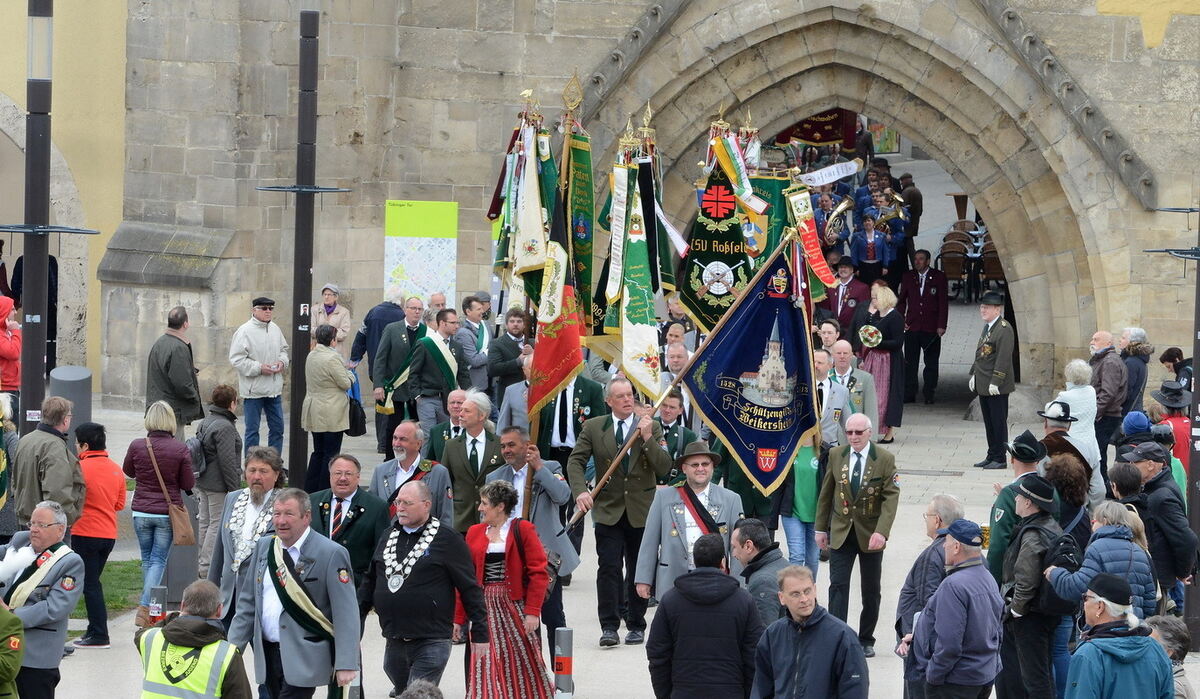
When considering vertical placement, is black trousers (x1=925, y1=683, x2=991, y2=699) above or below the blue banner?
below

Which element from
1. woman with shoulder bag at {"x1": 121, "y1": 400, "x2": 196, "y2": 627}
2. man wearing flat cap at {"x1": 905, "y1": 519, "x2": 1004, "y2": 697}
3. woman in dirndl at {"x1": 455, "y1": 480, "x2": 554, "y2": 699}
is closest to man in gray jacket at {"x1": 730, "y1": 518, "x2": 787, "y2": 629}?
man wearing flat cap at {"x1": 905, "y1": 519, "x2": 1004, "y2": 697}

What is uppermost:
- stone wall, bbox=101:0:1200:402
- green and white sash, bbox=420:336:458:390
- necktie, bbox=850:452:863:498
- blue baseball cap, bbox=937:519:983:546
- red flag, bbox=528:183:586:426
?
stone wall, bbox=101:0:1200:402

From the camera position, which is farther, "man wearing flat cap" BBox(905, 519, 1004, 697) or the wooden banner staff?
the wooden banner staff

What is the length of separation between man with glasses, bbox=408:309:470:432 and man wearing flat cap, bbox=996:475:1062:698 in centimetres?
676

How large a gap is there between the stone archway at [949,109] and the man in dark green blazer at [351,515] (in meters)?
10.1

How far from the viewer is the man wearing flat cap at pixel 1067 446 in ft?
36.2

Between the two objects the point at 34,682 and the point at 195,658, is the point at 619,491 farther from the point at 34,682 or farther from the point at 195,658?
the point at 195,658

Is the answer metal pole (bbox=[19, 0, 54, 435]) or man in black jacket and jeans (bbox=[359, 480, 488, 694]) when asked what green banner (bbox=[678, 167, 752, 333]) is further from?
man in black jacket and jeans (bbox=[359, 480, 488, 694])

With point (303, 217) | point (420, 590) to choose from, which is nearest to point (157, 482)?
point (303, 217)

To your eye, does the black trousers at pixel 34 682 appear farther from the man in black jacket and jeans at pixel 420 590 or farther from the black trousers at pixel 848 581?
the black trousers at pixel 848 581

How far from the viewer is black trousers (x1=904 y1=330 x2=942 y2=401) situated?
2148 cm

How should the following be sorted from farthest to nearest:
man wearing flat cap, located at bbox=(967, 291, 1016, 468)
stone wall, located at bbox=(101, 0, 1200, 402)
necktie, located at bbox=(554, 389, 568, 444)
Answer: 1. stone wall, located at bbox=(101, 0, 1200, 402)
2. man wearing flat cap, located at bbox=(967, 291, 1016, 468)
3. necktie, located at bbox=(554, 389, 568, 444)

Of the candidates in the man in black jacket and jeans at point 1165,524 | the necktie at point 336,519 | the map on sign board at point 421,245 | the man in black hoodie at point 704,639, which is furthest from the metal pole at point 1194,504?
the map on sign board at point 421,245

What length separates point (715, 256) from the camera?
1567 cm
